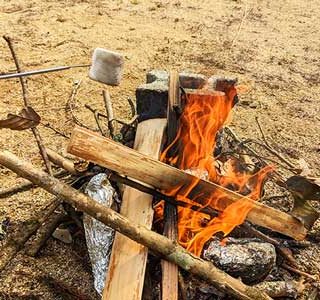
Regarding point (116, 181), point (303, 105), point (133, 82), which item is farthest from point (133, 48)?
point (116, 181)

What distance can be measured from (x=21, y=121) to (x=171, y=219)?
1.01 meters

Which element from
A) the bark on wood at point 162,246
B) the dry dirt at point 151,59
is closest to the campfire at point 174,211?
the bark on wood at point 162,246

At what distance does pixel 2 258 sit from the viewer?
9.93 feet

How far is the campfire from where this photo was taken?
2.39 meters

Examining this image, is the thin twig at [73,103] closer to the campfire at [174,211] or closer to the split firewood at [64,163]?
the split firewood at [64,163]

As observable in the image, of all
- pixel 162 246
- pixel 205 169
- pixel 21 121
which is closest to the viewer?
pixel 162 246

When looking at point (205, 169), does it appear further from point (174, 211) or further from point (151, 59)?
point (151, 59)

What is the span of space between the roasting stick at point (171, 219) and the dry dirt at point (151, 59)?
2.45 ft

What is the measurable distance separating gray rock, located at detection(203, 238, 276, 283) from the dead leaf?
1258 mm

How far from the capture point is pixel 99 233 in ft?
9.02

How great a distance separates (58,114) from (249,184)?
2509mm

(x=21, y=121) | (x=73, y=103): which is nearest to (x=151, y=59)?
(x=73, y=103)

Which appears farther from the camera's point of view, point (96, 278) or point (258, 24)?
point (258, 24)

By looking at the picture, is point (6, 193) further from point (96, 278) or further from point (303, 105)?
point (303, 105)
